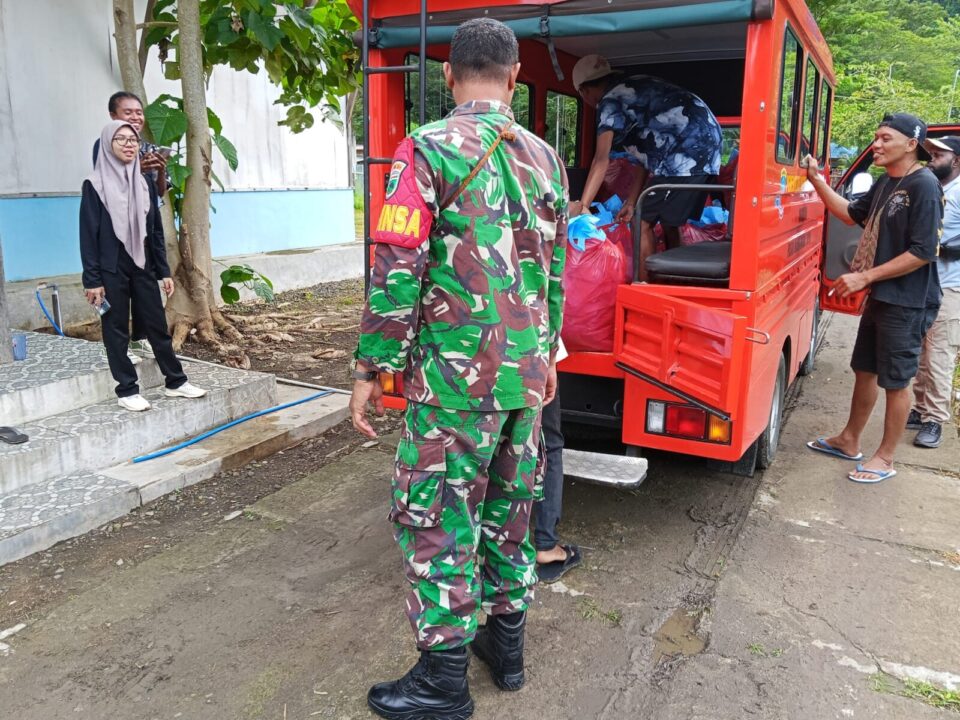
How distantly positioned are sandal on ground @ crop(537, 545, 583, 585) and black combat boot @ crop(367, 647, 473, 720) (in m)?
0.89

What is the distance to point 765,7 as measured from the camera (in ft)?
9.68

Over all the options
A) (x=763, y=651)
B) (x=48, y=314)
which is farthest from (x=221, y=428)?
(x=763, y=651)

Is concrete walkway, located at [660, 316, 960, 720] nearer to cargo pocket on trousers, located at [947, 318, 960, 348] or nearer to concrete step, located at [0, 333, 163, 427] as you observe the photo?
cargo pocket on trousers, located at [947, 318, 960, 348]

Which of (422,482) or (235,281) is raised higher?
(235,281)

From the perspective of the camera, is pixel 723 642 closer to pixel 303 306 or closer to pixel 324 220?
pixel 303 306

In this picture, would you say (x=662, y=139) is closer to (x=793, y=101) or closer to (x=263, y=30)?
(x=793, y=101)

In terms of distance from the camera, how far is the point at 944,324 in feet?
16.1

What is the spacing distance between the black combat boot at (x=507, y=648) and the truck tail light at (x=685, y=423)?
1204 mm

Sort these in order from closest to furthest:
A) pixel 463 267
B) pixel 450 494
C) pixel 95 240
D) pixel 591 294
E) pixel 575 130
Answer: pixel 463 267 < pixel 450 494 < pixel 591 294 < pixel 95 240 < pixel 575 130

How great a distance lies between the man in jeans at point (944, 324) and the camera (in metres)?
4.84

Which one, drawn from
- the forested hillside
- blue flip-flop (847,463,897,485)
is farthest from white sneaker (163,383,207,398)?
the forested hillside

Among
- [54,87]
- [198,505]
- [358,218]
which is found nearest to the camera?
[198,505]

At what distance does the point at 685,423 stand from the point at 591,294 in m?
0.72

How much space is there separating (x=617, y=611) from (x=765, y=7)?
7.90 ft
